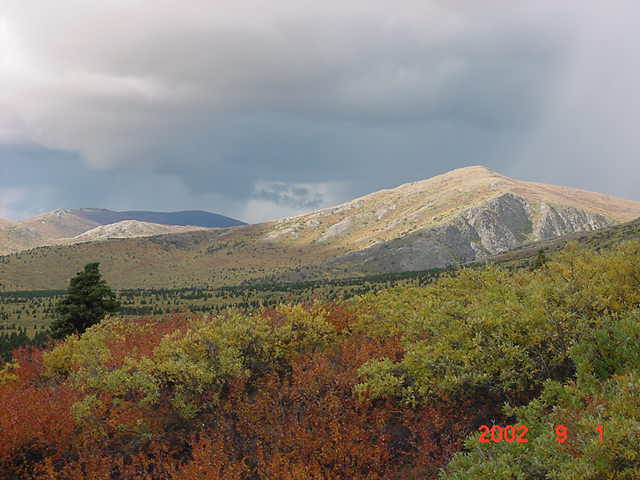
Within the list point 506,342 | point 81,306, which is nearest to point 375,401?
point 506,342

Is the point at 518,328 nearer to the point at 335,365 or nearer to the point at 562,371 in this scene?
the point at 562,371

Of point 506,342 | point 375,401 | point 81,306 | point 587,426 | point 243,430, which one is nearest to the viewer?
point 587,426

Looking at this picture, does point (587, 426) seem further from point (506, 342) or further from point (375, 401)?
point (375, 401)

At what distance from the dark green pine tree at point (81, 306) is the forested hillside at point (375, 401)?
2677 centimetres

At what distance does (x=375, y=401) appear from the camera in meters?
19.9

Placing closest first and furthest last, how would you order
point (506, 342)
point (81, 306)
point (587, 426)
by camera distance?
point (587, 426) → point (506, 342) → point (81, 306)

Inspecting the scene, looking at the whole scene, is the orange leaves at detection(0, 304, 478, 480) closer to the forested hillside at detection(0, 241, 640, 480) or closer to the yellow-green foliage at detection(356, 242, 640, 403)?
the forested hillside at detection(0, 241, 640, 480)

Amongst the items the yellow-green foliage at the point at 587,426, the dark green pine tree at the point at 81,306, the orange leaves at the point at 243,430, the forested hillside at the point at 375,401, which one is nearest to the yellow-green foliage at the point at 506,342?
the forested hillside at the point at 375,401

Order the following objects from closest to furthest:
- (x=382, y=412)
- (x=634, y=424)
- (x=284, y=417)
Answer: (x=634, y=424), (x=382, y=412), (x=284, y=417)

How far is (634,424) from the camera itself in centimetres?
844

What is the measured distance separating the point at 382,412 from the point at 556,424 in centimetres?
770

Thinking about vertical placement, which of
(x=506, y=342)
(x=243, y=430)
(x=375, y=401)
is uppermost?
(x=506, y=342)

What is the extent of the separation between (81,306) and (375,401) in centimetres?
4449

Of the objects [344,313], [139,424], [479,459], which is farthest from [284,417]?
[344,313]
